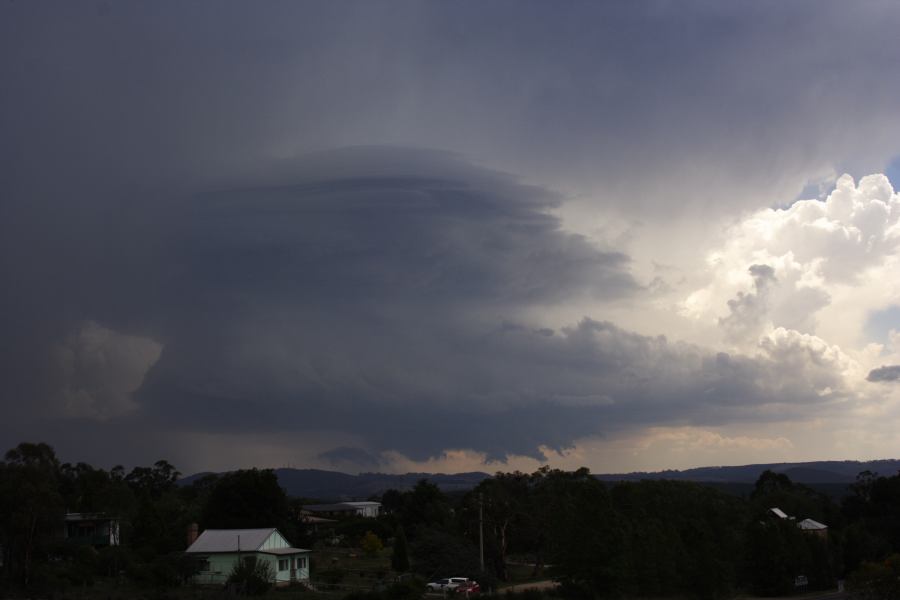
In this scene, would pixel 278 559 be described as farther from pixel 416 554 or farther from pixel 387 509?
pixel 387 509

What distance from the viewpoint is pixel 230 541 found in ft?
208

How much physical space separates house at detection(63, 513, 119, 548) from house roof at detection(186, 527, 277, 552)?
80.3 feet

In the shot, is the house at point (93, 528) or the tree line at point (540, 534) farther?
the house at point (93, 528)

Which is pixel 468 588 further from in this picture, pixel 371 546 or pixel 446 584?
pixel 371 546

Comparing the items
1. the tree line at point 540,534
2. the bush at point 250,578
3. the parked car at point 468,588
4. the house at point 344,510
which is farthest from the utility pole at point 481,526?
the house at point 344,510

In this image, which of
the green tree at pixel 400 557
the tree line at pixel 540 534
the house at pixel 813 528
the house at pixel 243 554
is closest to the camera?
the tree line at pixel 540 534

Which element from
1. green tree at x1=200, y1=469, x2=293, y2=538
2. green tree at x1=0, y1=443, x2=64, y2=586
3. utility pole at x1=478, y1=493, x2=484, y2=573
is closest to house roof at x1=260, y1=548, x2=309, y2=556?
green tree at x1=0, y1=443, x2=64, y2=586

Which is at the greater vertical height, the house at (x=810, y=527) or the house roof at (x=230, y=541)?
the house roof at (x=230, y=541)

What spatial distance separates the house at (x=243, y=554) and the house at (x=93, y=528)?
25.5 metres

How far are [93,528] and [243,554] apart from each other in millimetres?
33982

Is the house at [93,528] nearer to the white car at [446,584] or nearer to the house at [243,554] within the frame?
the house at [243,554]

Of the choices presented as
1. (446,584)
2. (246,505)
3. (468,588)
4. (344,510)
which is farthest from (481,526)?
(344,510)

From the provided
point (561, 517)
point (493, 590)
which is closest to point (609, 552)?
point (561, 517)

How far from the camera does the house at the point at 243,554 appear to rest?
61.1m
